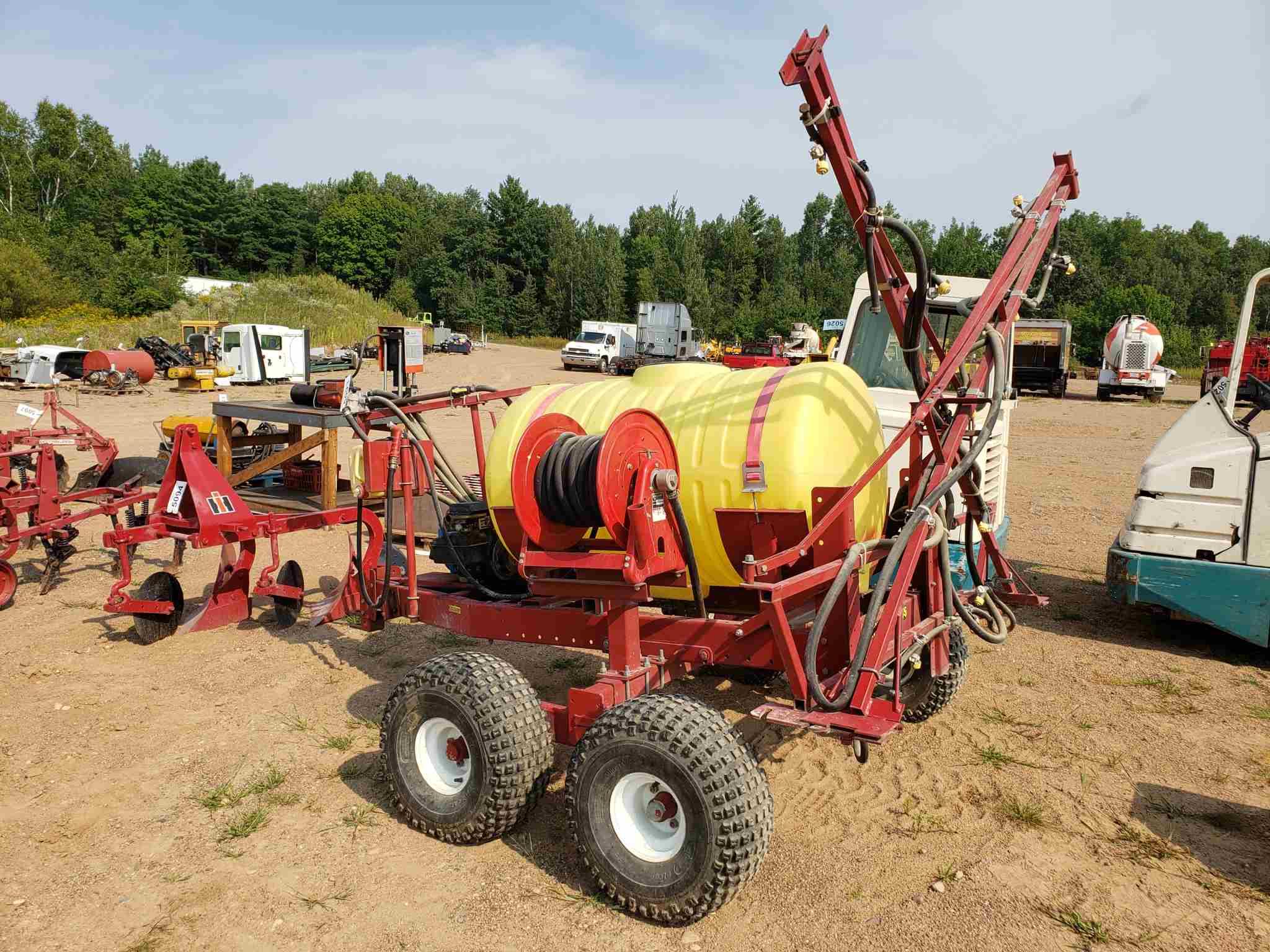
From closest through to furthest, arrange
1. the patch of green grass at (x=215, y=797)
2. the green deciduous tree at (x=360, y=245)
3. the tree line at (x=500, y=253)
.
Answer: the patch of green grass at (x=215, y=797) → the tree line at (x=500, y=253) → the green deciduous tree at (x=360, y=245)

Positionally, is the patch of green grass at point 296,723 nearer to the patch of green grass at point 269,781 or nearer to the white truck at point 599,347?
the patch of green grass at point 269,781

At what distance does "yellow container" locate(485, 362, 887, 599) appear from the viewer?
14.3ft

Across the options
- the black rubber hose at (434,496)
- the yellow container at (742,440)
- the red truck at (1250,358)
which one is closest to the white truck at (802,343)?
the yellow container at (742,440)

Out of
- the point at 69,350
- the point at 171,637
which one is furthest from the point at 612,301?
the point at 171,637

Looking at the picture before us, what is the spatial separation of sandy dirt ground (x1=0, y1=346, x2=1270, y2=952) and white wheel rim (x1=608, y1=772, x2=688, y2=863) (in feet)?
0.97

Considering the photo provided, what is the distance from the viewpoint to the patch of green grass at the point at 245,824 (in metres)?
4.29

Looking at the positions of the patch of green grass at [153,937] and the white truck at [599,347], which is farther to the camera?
the white truck at [599,347]

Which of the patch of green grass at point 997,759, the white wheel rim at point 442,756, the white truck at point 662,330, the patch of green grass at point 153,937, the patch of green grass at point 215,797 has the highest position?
the white truck at point 662,330

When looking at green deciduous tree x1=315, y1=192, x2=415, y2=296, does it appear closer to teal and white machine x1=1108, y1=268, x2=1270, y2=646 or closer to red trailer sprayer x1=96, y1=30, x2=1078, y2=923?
teal and white machine x1=1108, y1=268, x2=1270, y2=646

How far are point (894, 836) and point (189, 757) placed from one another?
3914mm

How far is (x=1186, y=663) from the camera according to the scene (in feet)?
21.6

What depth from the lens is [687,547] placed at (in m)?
4.14

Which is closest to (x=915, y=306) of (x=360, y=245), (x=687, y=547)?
(x=687, y=547)

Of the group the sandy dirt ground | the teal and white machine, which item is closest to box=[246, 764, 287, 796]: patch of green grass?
the sandy dirt ground
